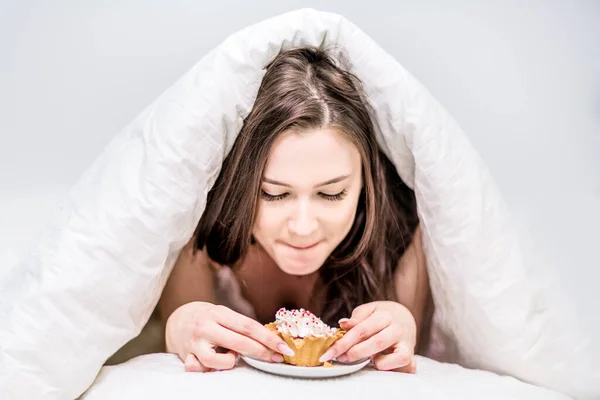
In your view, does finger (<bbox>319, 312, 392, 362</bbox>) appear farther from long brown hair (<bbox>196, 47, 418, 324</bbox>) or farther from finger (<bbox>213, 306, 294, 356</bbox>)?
long brown hair (<bbox>196, 47, 418, 324</bbox>)

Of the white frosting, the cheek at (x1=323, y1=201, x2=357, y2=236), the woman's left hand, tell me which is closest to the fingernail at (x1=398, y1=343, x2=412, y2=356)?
the woman's left hand

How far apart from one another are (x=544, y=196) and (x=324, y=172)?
0.73 metres

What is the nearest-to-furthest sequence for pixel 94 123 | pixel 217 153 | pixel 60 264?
pixel 60 264
pixel 217 153
pixel 94 123

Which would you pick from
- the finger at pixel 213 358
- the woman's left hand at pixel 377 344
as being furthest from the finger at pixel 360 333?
the finger at pixel 213 358

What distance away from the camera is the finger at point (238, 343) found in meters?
1.09

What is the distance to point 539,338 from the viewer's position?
1.21 metres

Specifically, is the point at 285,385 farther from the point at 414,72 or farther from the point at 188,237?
the point at 414,72

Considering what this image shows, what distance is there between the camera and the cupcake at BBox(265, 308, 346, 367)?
107 centimetres

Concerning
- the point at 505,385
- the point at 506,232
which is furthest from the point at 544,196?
the point at 505,385

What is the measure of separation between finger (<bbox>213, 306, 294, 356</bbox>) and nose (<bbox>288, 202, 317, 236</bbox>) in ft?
0.51

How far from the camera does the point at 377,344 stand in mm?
1120

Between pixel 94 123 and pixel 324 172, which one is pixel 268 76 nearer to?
pixel 324 172

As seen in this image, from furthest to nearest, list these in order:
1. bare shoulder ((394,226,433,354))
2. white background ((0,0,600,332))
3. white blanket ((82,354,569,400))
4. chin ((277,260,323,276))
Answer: white background ((0,0,600,332))
bare shoulder ((394,226,433,354))
chin ((277,260,323,276))
white blanket ((82,354,569,400))

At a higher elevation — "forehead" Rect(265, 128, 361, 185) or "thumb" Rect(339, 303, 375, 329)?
"forehead" Rect(265, 128, 361, 185)
